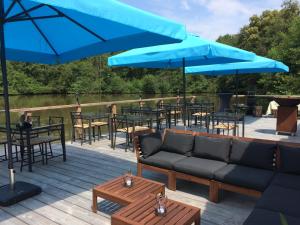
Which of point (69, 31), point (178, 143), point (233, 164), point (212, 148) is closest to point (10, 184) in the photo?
point (69, 31)

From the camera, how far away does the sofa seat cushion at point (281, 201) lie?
235 centimetres

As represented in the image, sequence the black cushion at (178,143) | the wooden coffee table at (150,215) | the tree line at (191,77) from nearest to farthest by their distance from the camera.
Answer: the wooden coffee table at (150,215), the black cushion at (178,143), the tree line at (191,77)

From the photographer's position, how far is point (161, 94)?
38031mm

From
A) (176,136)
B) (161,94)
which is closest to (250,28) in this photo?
(161,94)

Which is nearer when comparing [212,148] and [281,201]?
[281,201]

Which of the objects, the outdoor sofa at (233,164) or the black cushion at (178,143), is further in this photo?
the black cushion at (178,143)

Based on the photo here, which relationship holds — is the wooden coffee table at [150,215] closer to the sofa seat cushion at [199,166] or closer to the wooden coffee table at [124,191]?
the wooden coffee table at [124,191]

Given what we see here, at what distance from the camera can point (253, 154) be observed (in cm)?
350

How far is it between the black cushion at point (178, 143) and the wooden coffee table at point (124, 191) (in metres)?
1.03

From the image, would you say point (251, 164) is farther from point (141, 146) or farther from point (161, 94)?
point (161, 94)

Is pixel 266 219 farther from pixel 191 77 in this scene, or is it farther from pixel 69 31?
pixel 191 77

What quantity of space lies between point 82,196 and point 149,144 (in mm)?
1155

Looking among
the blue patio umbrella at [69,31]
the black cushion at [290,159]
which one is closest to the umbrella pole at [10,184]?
the blue patio umbrella at [69,31]

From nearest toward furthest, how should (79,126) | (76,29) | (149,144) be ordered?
1. (76,29)
2. (149,144)
3. (79,126)
